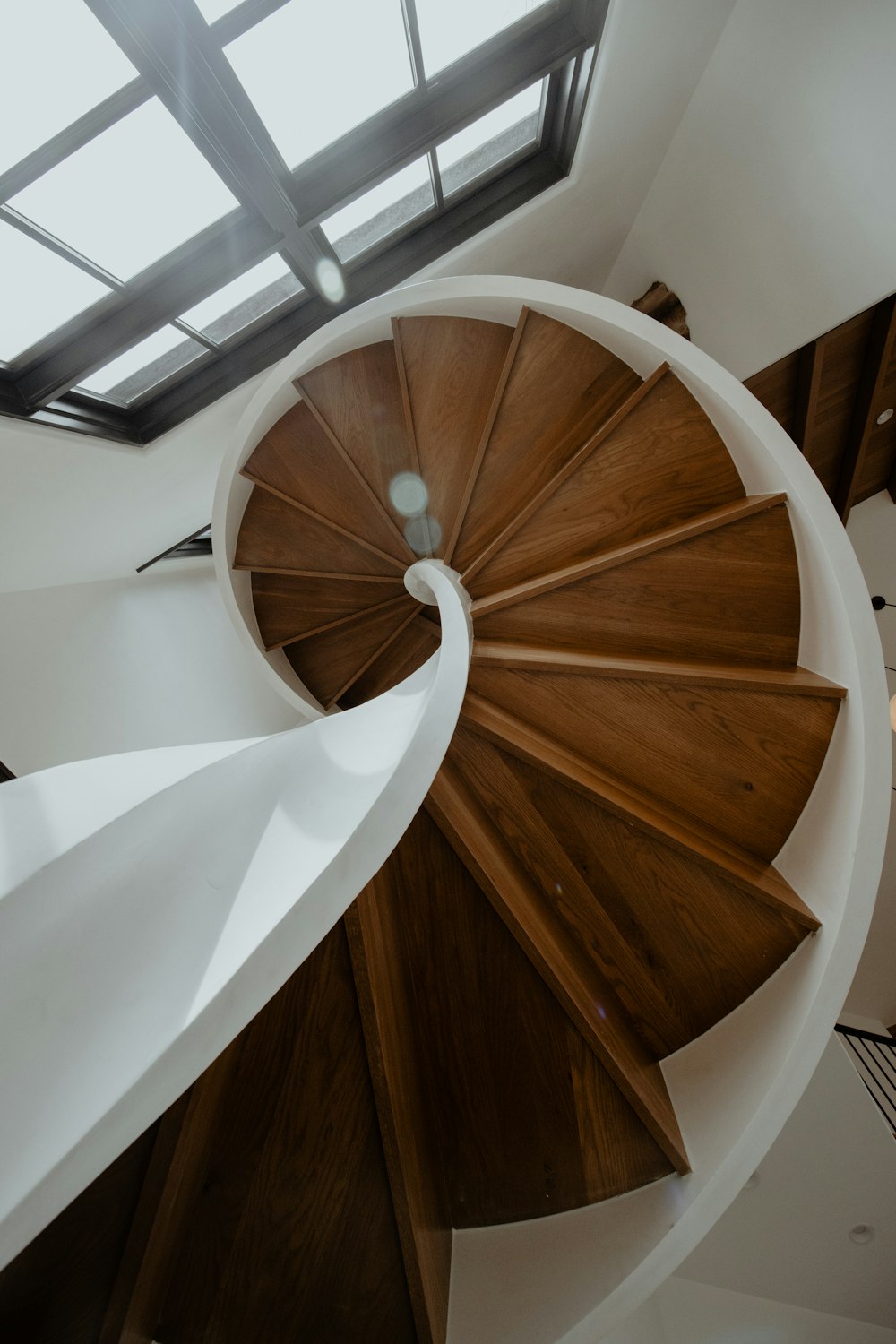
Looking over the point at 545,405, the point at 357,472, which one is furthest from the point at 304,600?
the point at 545,405

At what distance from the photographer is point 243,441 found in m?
2.51

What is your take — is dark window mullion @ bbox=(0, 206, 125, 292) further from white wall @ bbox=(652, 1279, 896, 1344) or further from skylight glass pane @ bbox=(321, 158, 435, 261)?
white wall @ bbox=(652, 1279, 896, 1344)

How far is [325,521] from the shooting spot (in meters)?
2.80

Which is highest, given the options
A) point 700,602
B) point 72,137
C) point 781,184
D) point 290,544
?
point 72,137

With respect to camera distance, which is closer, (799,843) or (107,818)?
(107,818)

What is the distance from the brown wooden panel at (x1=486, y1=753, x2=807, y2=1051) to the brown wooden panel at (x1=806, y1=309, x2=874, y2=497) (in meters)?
2.60

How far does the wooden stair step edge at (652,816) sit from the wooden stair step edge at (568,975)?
0.24 meters

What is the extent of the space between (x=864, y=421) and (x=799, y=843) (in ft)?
9.06

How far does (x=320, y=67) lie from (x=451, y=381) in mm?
908

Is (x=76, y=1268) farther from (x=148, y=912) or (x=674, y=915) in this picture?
(x=674, y=915)

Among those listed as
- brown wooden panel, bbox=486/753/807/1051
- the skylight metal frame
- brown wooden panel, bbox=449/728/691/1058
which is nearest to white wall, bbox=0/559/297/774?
the skylight metal frame

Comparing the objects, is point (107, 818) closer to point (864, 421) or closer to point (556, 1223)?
point (556, 1223)

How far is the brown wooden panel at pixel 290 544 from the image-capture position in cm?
286

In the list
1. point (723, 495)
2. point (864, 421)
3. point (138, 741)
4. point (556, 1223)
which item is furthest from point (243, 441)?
point (864, 421)
